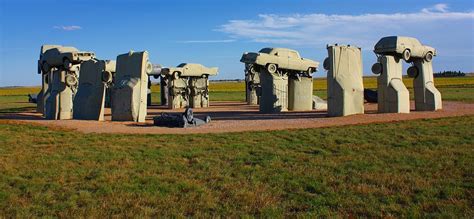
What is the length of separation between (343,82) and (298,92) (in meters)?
6.44

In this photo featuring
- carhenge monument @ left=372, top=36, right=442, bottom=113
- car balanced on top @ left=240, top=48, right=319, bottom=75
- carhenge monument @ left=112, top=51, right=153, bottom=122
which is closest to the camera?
carhenge monument @ left=112, top=51, right=153, bottom=122

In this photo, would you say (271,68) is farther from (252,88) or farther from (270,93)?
(252,88)

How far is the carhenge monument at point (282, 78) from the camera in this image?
25859 mm

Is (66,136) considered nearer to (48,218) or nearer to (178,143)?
(178,143)

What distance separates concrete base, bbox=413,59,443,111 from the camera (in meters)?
23.7

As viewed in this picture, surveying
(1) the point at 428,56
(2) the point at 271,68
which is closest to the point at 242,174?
(2) the point at 271,68

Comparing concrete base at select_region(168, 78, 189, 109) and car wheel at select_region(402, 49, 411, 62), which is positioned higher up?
car wheel at select_region(402, 49, 411, 62)

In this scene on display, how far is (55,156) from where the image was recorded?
36.6 feet

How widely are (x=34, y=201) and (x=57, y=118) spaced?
16237 mm

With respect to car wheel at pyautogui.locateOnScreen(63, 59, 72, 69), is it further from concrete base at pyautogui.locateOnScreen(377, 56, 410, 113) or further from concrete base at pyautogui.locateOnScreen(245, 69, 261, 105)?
concrete base at pyautogui.locateOnScreen(245, 69, 261, 105)

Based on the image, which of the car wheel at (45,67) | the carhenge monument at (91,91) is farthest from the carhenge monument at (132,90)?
the car wheel at (45,67)

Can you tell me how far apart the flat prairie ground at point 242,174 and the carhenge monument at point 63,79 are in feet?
27.4

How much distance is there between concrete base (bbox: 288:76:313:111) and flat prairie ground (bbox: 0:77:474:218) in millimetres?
13286

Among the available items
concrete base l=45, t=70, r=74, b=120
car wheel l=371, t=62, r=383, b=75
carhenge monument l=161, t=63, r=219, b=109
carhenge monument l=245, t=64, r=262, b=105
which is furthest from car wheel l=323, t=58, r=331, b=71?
carhenge monument l=245, t=64, r=262, b=105
